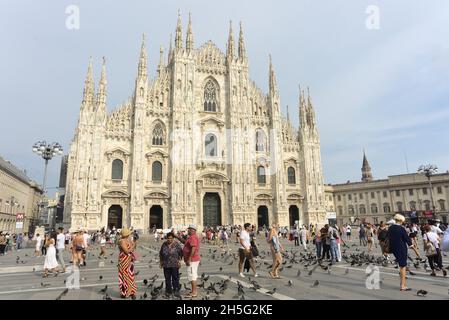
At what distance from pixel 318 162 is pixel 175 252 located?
3427cm

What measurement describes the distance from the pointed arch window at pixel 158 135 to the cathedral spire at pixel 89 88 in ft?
22.7

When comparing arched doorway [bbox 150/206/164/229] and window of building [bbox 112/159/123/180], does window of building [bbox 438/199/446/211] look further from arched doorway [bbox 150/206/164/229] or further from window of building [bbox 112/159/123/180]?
window of building [bbox 112/159/123/180]

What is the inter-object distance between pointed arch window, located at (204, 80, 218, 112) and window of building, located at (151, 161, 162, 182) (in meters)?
8.80

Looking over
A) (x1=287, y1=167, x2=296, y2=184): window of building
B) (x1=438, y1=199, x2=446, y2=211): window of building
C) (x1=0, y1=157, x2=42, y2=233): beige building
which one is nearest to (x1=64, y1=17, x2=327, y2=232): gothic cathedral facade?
(x1=287, y1=167, x2=296, y2=184): window of building

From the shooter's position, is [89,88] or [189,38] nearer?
[89,88]

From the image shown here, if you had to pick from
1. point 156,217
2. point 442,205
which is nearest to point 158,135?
point 156,217

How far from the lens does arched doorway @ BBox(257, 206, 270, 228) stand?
3709cm

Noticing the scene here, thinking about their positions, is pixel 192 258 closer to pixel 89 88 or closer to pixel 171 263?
pixel 171 263

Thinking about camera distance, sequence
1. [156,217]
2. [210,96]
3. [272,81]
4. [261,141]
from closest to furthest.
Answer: [156,217] < [210,96] < [261,141] < [272,81]

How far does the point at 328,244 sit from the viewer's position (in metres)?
12.8

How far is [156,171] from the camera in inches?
1318

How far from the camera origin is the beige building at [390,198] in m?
57.0

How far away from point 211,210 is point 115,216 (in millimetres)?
10091

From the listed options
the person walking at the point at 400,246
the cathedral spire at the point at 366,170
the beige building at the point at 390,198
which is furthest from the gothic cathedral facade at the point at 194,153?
the cathedral spire at the point at 366,170
